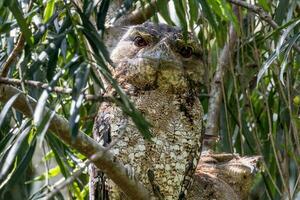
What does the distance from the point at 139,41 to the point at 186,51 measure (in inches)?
8.2

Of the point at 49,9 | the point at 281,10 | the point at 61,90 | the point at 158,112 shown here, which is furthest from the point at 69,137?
the point at 281,10

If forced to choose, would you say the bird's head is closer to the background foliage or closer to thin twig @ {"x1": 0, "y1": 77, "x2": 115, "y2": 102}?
the background foliage

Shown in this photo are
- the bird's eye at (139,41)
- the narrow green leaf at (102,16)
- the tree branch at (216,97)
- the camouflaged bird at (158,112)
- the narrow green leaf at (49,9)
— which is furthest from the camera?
the tree branch at (216,97)

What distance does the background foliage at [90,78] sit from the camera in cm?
223

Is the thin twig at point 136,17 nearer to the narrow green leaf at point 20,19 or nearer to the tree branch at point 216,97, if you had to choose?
the tree branch at point 216,97

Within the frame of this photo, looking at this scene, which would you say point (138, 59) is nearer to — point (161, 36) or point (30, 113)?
point (161, 36)

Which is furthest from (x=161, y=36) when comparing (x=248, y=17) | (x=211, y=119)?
(x=248, y=17)

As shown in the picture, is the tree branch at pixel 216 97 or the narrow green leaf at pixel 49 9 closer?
the narrow green leaf at pixel 49 9

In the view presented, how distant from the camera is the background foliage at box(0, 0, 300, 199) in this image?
2.23m

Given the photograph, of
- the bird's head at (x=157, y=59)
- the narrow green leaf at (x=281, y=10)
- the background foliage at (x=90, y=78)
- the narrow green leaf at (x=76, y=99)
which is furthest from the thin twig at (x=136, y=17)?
the narrow green leaf at (x=76, y=99)

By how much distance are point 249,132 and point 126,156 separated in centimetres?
115

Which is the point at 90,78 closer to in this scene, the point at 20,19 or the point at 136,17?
the point at 136,17

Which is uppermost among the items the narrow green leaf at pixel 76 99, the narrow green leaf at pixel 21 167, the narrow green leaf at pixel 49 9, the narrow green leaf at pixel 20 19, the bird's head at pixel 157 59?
the narrow green leaf at pixel 49 9

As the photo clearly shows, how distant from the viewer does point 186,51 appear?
333cm
